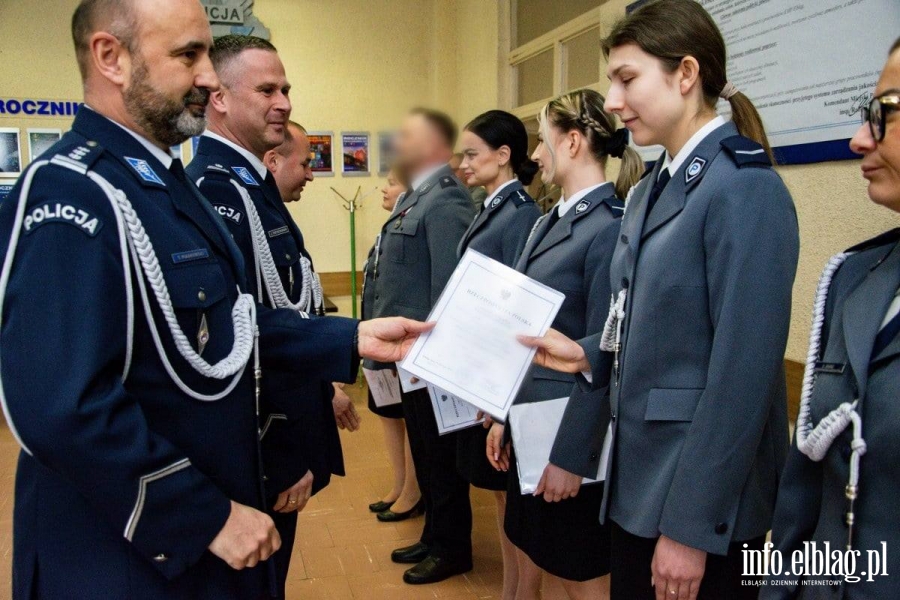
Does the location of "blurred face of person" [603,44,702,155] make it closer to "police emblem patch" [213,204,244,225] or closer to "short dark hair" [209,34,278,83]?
"police emblem patch" [213,204,244,225]

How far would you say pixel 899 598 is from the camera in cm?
98

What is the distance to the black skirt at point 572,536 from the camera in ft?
5.96

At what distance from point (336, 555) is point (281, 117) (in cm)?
196

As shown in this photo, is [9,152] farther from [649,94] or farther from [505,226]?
[649,94]

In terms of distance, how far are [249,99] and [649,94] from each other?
3.61 feet

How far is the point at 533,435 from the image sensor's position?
1797 millimetres

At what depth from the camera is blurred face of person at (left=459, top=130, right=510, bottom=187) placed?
2801 millimetres

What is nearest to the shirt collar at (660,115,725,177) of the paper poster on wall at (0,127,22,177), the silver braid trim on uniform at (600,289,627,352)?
the silver braid trim on uniform at (600,289,627,352)

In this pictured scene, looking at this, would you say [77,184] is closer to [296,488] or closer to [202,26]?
[202,26]

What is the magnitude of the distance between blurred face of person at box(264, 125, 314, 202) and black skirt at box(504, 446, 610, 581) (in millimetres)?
1530

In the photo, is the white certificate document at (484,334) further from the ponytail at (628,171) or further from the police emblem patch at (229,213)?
the ponytail at (628,171)

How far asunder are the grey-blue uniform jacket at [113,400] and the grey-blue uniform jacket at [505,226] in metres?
1.34

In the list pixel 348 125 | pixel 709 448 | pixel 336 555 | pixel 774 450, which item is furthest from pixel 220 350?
pixel 348 125

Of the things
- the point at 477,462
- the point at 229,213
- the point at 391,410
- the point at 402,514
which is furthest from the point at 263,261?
the point at 402,514
